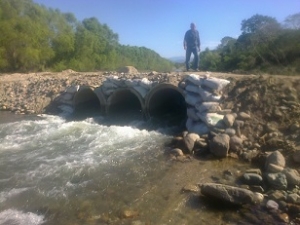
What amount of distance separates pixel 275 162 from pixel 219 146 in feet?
4.21

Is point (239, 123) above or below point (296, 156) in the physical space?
above

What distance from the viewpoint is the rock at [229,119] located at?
737cm

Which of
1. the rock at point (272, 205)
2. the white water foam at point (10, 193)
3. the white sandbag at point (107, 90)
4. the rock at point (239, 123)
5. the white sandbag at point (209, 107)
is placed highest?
the white sandbag at point (107, 90)

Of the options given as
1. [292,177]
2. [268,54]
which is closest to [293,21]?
[268,54]

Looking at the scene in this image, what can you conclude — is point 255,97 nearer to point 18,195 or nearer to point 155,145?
point 155,145

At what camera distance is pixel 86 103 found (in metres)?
13.0

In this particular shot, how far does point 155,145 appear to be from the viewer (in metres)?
7.92

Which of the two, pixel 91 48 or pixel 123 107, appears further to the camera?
pixel 91 48

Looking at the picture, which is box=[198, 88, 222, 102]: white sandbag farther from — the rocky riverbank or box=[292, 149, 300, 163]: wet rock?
box=[292, 149, 300, 163]: wet rock

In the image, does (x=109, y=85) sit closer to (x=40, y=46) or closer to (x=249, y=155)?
(x=249, y=155)

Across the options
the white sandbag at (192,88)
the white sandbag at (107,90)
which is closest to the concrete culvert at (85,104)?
the white sandbag at (107,90)

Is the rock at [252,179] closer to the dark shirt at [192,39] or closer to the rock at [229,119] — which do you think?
the rock at [229,119]

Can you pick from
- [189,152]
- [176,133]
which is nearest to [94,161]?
[189,152]

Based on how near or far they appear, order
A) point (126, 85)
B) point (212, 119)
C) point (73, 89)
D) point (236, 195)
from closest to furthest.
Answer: point (236, 195), point (212, 119), point (126, 85), point (73, 89)
